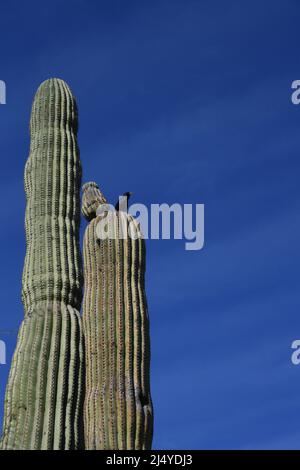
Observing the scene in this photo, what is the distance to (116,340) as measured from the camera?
11.8 metres

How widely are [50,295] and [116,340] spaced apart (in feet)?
5.15

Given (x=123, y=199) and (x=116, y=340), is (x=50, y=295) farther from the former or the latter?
(x=123, y=199)

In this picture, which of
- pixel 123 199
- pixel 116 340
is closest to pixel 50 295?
pixel 116 340

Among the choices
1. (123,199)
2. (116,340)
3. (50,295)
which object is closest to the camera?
(50,295)

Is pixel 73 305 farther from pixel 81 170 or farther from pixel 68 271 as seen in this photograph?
pixel 81 170

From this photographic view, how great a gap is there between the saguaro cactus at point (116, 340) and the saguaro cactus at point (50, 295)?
3.62 feet

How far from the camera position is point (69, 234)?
1102 cm

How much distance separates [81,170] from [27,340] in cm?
256

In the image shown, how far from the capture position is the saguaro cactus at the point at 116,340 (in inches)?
443
